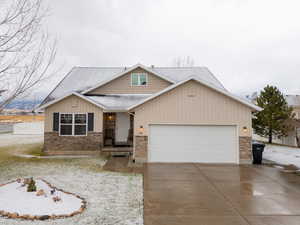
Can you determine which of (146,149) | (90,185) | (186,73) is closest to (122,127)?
(146,149)

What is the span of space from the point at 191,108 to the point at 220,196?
5.35 metres

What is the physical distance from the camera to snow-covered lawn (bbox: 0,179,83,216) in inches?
178

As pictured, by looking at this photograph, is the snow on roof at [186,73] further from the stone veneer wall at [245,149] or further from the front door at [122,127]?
the stone veneer wall at [245,149]

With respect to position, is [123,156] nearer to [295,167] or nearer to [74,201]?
[74,201]

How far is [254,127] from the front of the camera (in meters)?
19.6

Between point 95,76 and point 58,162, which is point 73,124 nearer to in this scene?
point 58,162

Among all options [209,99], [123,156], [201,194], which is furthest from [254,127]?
[201,194]

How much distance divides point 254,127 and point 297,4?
1083cm

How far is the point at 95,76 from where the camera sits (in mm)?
16938

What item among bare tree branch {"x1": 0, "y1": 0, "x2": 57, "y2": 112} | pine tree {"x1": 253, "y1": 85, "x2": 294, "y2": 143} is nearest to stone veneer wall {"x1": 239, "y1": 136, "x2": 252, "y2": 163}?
bare tree branch {"x1": 0, "y1": 0, "x2": 57, "y2": 112}

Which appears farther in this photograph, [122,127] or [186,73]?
[186,73]

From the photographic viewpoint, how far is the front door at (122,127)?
14477 millimetres

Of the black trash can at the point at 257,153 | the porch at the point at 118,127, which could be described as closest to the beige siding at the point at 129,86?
the porch at the point at 118,127

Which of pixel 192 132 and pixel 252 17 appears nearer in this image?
pixel 192 132
